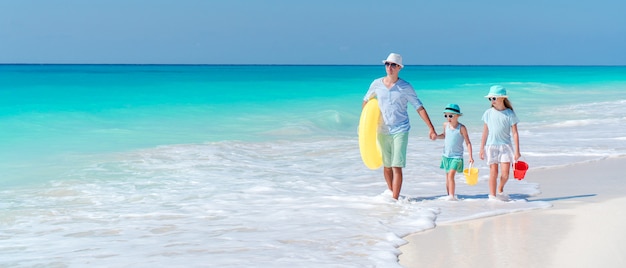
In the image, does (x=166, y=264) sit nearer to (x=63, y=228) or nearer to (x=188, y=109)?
(x=63, y=228)

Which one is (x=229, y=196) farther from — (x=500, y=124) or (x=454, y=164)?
(x=500, y=124)

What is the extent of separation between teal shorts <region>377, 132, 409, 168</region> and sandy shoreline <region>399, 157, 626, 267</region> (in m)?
0.98

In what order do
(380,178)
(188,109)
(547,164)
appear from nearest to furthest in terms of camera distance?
(380,178) → (547,164) → (188,109)

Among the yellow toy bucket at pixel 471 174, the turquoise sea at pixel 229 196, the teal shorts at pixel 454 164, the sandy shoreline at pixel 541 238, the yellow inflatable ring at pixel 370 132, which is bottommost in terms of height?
the turquoise sea at pixel 229 196

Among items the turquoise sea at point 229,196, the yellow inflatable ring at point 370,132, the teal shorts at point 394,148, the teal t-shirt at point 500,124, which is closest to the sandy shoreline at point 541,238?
the turquoise sea at point 229,196

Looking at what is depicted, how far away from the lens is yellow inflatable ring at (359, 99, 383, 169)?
664cm

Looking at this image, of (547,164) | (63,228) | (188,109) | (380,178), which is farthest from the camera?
(188,109)

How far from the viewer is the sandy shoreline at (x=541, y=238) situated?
15.1 ft

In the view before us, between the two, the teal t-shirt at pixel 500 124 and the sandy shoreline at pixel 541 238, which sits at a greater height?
the teal t-shirt at pixel 500 124

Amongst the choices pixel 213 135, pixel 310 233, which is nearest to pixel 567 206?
pixel 310 233

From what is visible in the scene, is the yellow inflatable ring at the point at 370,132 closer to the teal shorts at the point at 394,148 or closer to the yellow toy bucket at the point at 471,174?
the teal shorts at the point at 394,148

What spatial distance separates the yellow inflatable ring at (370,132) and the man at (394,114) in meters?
0.05

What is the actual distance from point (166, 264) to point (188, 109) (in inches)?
805

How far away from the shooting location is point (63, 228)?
20.0 ft
